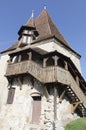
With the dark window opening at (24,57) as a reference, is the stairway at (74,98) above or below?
below

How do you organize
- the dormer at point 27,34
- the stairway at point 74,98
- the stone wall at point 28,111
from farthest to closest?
the dormer at point 27,34 < the stairway at point 74,98 < the stone wall at point 28,111

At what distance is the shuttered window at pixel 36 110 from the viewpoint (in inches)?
566

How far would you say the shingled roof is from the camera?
1944 centimetres

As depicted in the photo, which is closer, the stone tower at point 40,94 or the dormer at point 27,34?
the stone tower at point 40,94

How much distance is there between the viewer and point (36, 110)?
14.7 metres

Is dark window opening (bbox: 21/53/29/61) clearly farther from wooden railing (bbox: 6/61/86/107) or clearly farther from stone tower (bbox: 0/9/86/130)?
wooden railing (bbox: 6/61/86/107)

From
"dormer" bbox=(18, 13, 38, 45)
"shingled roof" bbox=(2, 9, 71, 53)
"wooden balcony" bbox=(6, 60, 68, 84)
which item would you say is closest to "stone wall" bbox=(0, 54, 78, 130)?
"wooden balcony" bbox=(6, 60, 68, 84)

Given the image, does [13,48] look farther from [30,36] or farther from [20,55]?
[20,55]

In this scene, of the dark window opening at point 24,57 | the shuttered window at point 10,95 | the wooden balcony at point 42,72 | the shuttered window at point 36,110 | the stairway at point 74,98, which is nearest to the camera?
the wooden balcony at point 42,72

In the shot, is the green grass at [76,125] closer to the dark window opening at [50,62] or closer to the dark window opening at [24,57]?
the dark window opening at [50,62]

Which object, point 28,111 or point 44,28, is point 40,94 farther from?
point 44,28

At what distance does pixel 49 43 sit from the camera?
59.2 ft

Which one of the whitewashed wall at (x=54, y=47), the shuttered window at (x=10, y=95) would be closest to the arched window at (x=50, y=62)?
the whitewashed wall at (x=54, y=47)

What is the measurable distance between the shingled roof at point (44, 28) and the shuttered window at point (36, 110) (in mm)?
6640
